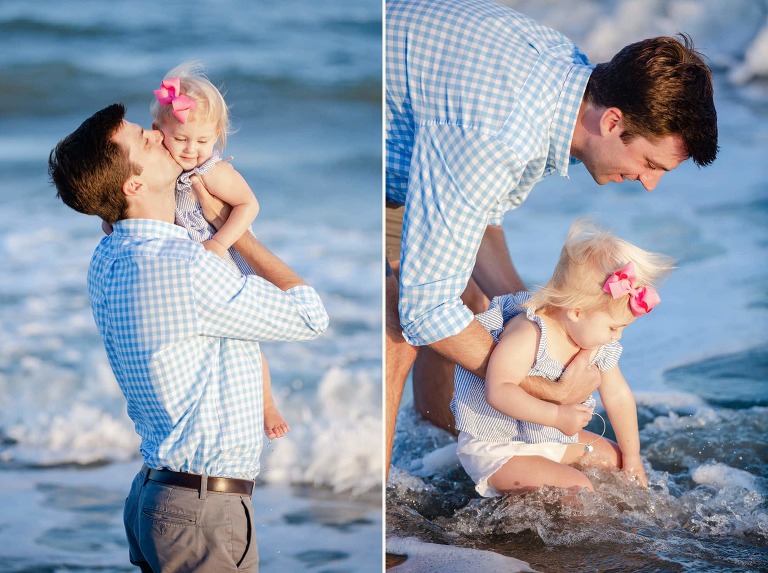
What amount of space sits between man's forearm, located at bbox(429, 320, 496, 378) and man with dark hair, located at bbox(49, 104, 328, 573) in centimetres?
47

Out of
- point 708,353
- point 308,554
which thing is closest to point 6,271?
point 308,554

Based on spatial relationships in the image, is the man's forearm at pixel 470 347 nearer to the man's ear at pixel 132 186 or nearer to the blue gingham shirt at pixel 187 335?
the blue gingham shirt at pixel 187 335

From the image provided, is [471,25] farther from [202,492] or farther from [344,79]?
[344,79]

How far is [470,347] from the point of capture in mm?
2262

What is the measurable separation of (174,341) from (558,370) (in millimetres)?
1031

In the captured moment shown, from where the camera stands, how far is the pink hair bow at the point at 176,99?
1.92m

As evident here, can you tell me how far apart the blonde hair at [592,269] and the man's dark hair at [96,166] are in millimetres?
1035

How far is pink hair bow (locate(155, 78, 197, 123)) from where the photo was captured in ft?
6.29

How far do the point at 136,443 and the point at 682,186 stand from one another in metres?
3.17

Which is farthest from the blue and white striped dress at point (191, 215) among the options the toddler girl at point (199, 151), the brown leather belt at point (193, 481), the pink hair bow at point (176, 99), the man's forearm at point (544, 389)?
the man's forearm at point (544, 389)

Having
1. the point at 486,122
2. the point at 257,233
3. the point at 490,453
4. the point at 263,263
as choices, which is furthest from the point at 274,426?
the point at 257,233

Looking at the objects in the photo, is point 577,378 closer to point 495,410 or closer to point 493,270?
point 495,410

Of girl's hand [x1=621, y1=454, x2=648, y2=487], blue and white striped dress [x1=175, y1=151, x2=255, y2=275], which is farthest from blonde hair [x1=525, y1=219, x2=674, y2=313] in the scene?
blue and white striped dress [x1=175, y1=151, x2=255, y2=275]

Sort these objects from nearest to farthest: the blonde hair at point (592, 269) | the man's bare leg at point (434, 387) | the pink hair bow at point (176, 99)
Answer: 1. the pink hair bow at point (176, 99)
2. the blonde hair at point (592, 269)
3. the man's bare leg at point (434, 387)
